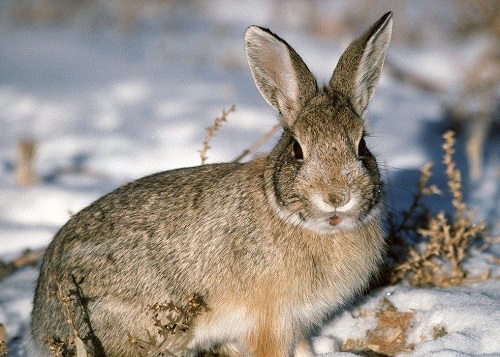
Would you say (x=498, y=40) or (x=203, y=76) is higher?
(x=203, y=76)

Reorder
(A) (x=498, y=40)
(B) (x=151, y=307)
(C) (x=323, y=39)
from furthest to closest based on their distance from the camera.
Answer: (C) (x=323, y=39) < (A) (x=498, y=40) < (B) (x=151, y=307)

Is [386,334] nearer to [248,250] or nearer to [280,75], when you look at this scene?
[248,250]

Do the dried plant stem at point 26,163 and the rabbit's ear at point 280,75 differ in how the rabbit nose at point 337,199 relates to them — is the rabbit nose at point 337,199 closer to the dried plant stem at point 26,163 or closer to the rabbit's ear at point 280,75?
the rabbit's ear at point 280,75

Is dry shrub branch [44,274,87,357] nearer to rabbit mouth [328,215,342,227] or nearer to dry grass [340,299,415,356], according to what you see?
rabbit mouth [328,215,342,227]

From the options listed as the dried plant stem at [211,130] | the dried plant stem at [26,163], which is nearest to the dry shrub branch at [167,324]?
the dried plant stem at [211,130]

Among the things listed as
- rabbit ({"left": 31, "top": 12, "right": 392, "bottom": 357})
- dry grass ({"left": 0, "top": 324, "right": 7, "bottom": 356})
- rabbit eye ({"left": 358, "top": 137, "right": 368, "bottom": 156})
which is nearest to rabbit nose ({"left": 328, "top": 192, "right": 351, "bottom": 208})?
rabbit ({"left": 31, "top": 12, "right": 392, "bottom": 357})

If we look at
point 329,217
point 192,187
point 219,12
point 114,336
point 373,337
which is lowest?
point 373,337

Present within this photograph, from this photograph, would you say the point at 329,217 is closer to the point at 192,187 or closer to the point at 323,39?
the point at 192,187

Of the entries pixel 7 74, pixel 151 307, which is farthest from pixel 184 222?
pixel 7 74
